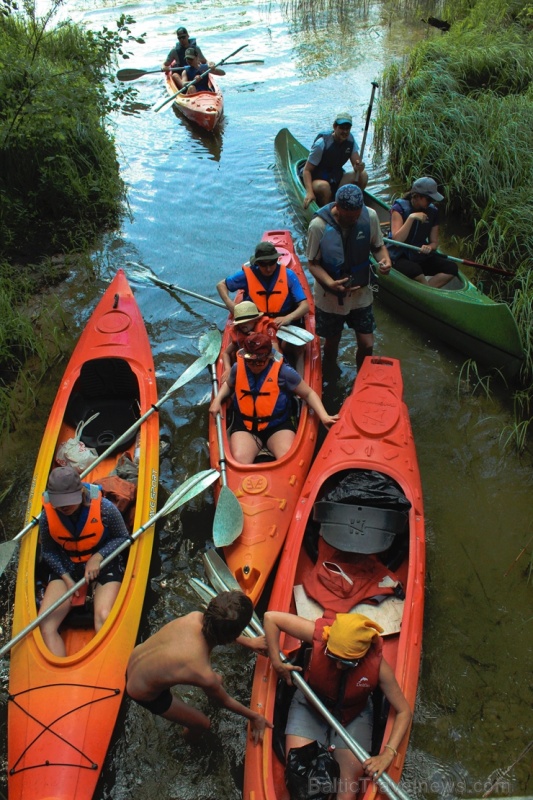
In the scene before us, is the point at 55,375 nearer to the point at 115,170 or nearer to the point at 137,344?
the point at 137,344

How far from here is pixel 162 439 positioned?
493 cm

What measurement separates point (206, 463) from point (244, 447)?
2.14 ft

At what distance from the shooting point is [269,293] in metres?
4.97

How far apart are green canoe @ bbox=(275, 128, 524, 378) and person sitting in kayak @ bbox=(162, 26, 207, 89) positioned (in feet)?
21.2

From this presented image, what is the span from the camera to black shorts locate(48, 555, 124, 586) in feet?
11.3

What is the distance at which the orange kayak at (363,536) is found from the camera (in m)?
2.71

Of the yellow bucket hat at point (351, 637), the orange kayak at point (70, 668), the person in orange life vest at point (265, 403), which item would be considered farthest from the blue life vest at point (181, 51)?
the yellow bucket hat at point (351, 637)

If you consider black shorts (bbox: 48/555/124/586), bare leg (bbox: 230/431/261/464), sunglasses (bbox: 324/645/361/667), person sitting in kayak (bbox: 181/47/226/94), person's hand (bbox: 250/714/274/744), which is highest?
person sitting in kayak (bbox: 181/47/226/94)

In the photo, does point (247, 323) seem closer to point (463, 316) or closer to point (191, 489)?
point (191, 489)

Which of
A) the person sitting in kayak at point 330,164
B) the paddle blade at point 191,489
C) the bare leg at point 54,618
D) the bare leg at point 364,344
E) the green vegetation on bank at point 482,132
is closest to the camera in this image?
the bare leg at point 54,618

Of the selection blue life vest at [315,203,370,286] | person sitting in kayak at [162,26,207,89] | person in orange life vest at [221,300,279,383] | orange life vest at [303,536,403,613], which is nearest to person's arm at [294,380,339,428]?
person in orange life vest at [221,300,279,383]

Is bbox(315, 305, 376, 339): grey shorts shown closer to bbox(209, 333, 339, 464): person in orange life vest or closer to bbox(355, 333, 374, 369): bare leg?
bbox(355, 333, 374, 369): bare leg

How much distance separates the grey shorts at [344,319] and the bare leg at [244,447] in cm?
118

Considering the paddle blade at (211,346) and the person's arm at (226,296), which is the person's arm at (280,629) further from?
the person's arm at (226,296)
